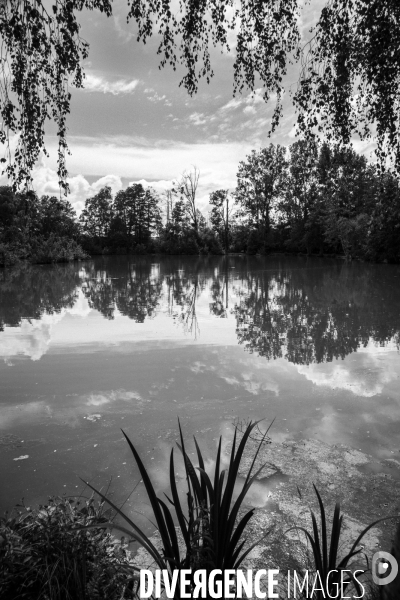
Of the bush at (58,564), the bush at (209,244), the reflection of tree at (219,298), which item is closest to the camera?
the bush at (58,564)

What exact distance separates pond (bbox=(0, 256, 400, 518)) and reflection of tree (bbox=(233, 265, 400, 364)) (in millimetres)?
59

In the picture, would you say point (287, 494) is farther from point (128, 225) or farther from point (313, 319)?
point (128, 225)

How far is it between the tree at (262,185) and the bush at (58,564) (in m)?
49.2

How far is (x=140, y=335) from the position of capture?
8656mm

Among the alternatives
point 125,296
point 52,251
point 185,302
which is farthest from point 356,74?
point 52,251

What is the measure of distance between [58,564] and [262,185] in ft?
170

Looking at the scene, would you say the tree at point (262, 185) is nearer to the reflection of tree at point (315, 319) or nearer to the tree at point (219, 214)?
the tree at point (219, 214)

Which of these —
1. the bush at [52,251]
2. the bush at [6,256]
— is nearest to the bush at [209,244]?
the bush at [52,251]

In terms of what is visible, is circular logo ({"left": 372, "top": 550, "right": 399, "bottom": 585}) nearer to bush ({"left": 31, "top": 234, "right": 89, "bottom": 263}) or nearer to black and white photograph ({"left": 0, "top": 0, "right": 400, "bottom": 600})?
black and white photograph ({"left": 0, "top": 0, "right": 400, "bottom": 600})

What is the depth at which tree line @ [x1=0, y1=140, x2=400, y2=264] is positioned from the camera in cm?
3025

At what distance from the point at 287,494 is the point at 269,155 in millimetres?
51256

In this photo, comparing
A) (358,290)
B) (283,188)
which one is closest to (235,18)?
(358,290)

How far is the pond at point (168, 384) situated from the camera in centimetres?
367

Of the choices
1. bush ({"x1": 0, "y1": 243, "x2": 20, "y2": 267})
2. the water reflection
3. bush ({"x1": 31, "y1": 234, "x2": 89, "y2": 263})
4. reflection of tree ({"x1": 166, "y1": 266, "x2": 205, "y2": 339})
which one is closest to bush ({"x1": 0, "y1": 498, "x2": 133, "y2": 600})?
the water reflection
